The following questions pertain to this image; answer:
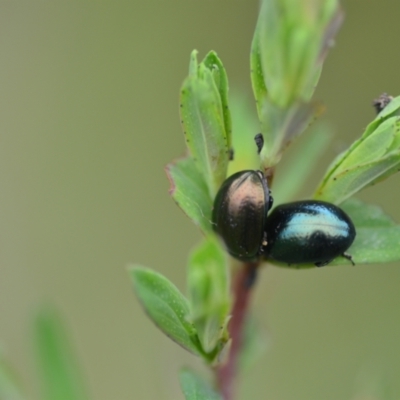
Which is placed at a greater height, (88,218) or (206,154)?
(206,154)

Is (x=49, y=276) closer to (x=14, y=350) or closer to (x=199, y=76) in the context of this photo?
(x=14, y=350)

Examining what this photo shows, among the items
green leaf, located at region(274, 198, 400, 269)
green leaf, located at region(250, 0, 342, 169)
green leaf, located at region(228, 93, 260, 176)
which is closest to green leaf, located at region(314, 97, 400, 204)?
green leaf, located at region(274, 198, 400, 269)

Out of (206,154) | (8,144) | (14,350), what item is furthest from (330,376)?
(8,144)

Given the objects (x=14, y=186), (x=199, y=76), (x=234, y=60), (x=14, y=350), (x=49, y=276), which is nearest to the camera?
(x=199, y=76)

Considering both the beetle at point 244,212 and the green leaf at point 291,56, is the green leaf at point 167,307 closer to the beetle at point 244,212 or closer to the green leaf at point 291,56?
the beetle at point 244,212

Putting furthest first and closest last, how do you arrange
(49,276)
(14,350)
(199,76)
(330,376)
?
(49,276) < (14,350) < (330,376) < (199,76)

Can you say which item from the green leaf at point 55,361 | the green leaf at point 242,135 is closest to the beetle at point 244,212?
the green leaf at point 242,135
